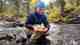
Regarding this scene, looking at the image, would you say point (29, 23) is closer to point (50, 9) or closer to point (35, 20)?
point (35, 20)

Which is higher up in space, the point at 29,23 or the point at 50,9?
the point at 50,9

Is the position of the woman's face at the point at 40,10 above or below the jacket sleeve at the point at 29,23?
above

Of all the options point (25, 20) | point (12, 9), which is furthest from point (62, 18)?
point (12, 9)

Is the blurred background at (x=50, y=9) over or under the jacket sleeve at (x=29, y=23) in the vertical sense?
over

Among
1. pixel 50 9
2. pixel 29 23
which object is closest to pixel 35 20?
pixel 29 23

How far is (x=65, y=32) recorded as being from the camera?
1579 millimetres

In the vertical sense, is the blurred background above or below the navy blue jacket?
above

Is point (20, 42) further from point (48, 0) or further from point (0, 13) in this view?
point (48, 0)

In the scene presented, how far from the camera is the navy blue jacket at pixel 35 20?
153cm

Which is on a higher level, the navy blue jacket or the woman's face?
the woman's face

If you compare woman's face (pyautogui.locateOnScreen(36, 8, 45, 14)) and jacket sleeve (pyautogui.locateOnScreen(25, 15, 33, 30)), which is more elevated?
woman's face (pyautogui.locateOnScreen(36, 8, 45, 14))

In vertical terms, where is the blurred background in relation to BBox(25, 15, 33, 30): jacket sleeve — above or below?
above

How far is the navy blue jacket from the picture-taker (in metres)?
1.53

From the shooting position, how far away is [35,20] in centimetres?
154
